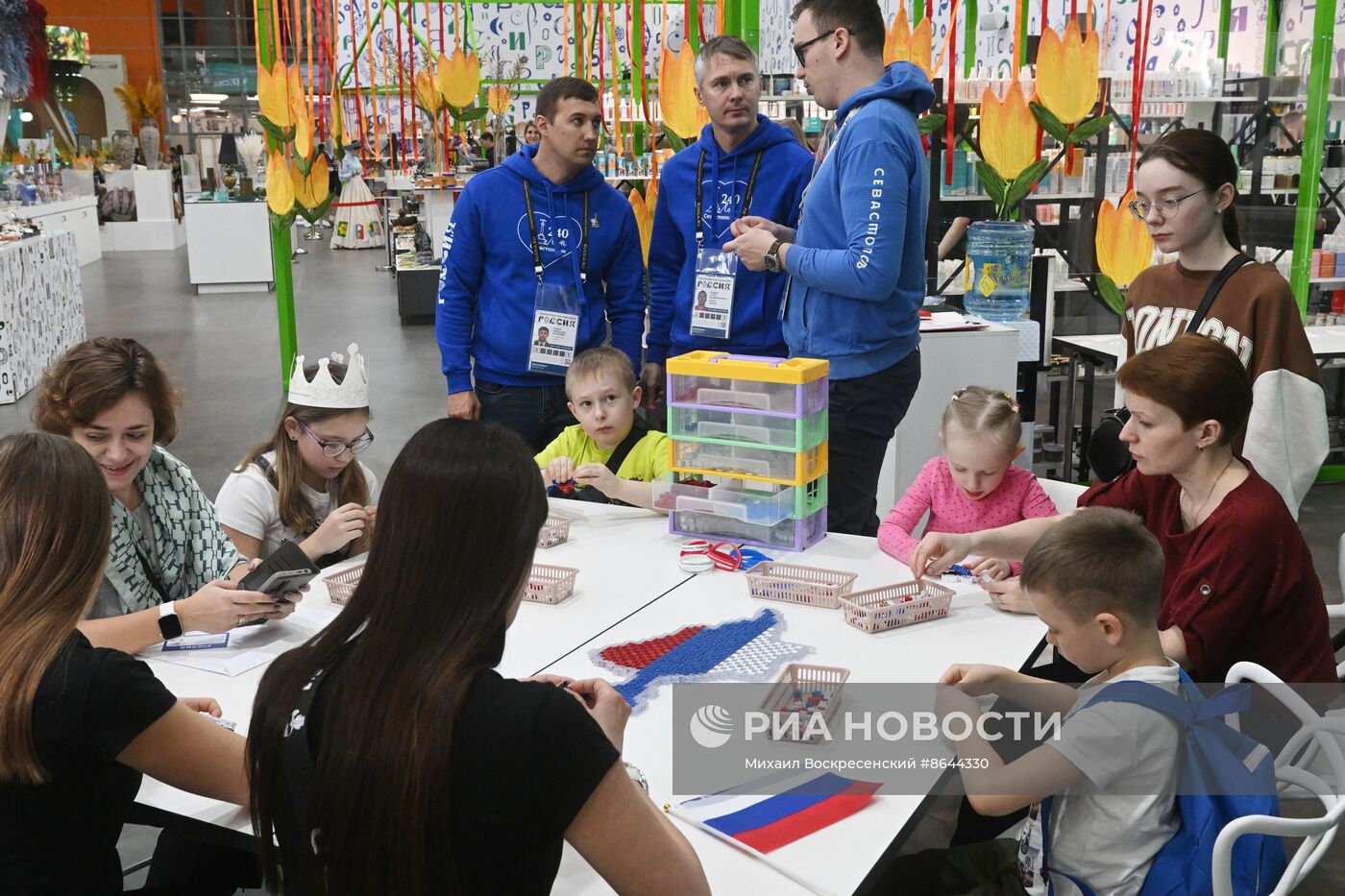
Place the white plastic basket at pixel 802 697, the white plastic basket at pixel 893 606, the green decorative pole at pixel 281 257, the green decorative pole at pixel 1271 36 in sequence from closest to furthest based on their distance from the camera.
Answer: the white plastic basket at pixel 802 697 → the white plastic basket at pixel 893 606 → the green decorative pole at pixel 1271 36 → the green decorative pole at pixel 281 257

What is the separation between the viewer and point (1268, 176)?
540cm

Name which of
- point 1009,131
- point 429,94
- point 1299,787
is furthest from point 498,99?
point 1299,787

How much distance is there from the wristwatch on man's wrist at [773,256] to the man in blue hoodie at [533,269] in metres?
0.73

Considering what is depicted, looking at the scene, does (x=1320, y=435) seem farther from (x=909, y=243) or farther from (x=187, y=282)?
(x=187, y=282)

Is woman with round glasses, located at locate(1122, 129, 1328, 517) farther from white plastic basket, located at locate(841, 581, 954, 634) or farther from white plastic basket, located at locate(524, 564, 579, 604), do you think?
white plastic basket, located at locate(524, 564, 579, 604)

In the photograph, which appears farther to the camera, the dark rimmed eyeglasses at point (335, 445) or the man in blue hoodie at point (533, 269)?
the man in blue hoodie at point (533, 269)

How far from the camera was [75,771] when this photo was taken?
54.7 inches

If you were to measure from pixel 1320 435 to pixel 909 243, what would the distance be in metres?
1.01

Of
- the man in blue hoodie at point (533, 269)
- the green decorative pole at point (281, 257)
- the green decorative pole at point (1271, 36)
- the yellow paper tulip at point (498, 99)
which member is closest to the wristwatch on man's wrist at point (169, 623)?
the man in blue hoodie at point (533, 269)

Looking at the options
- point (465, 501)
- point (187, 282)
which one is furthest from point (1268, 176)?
point (187, 282)

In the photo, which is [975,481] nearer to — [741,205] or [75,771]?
[741,205]

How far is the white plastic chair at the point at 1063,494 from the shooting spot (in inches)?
113

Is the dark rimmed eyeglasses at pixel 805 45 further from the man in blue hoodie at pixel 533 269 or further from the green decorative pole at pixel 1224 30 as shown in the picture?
the green decorative pole at pixel 1224 30

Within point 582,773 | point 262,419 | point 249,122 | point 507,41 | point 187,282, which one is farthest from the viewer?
point 249,122
